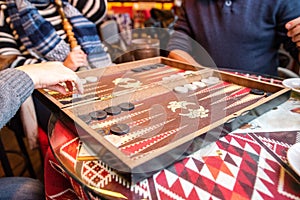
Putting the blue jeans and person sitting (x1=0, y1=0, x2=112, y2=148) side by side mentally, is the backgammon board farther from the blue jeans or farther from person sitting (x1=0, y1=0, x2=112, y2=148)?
person sitting (x1=0, y1=0, x2=112, y2=148)

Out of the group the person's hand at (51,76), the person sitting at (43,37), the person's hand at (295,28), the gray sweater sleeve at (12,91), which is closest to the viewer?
the gray sweater sleeve at (12,91)

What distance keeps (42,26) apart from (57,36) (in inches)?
3.3

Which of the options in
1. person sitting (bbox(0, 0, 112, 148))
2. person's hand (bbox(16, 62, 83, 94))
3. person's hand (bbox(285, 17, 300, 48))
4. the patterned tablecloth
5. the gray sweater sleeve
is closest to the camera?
the patterned tablecloth

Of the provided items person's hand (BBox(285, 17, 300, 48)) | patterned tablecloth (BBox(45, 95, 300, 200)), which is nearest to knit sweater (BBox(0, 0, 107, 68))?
patterned tablecloth (BBox(45, 95, 300, 200))

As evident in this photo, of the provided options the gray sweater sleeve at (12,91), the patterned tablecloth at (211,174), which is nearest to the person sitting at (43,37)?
the gray sweater sleeve at (12,91)

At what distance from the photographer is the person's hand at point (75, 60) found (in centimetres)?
121

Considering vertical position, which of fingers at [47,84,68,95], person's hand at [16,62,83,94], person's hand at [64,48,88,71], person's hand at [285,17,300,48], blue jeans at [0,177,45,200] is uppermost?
person's hand at [285,17,300,48]

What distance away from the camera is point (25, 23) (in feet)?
4.09

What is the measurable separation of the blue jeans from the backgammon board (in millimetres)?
251

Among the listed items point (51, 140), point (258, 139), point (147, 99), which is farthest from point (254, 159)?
point (51, 140)

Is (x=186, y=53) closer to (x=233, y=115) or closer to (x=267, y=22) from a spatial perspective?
(x=267, y=22)

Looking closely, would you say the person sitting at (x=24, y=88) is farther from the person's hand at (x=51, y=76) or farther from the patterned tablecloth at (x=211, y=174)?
the patterned tablecloth at (x=211, y=174)

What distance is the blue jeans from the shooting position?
711mm

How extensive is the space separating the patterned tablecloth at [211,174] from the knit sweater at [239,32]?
654 millimetres
